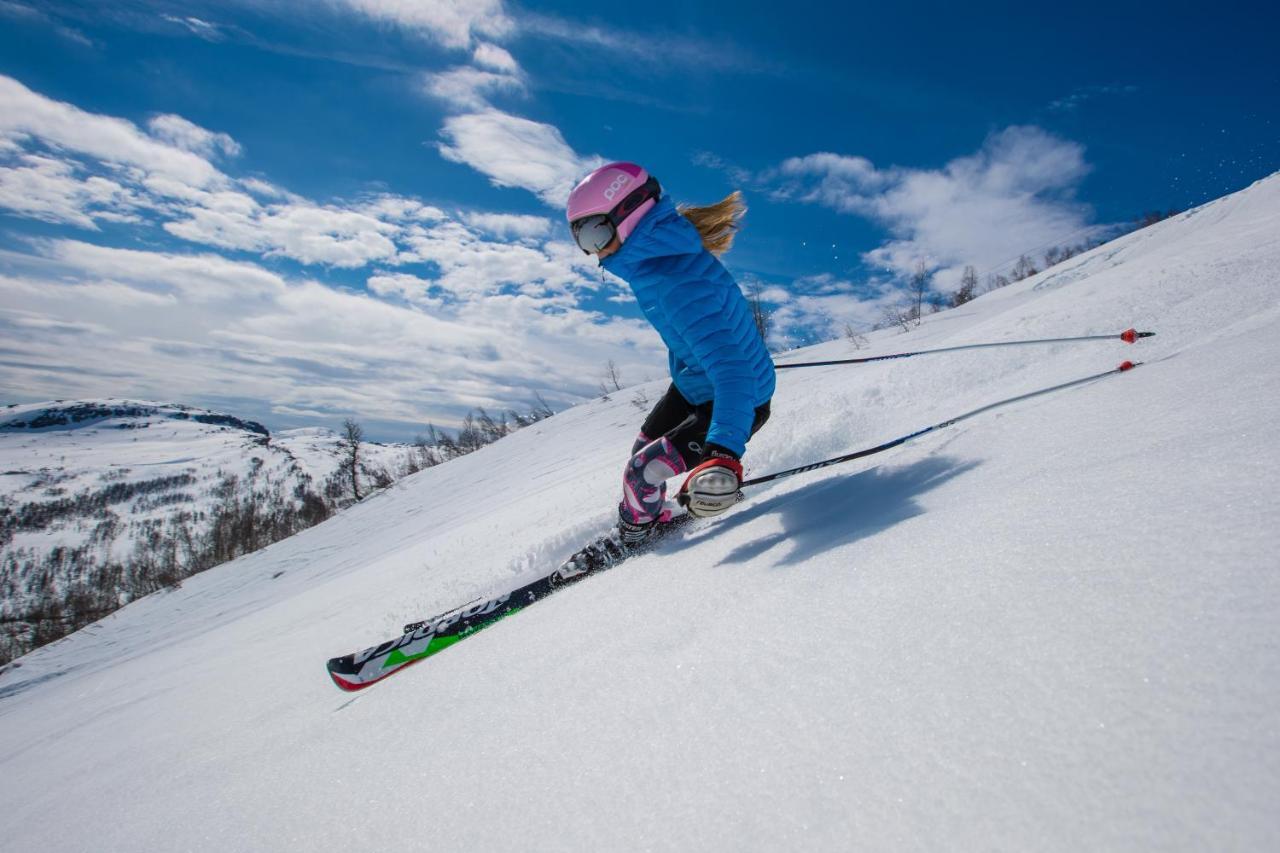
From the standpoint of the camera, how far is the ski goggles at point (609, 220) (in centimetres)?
239

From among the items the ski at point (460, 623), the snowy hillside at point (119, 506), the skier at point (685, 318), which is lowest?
the ski at point (460, 623)

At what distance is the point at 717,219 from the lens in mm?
2775

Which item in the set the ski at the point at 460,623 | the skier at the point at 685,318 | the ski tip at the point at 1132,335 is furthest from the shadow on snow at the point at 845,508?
the ski tip at the point at 1132,335

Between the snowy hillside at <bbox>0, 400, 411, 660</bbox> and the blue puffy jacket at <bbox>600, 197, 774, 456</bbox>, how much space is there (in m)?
45.9

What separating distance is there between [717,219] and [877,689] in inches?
95.5

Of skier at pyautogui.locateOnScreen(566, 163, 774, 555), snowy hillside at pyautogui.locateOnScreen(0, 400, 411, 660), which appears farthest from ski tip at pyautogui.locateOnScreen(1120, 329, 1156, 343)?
snowy hillside at pyautogui.locateOnScreen(0, 400, 411, 660)

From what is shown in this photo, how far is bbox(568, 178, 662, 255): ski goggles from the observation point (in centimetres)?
239

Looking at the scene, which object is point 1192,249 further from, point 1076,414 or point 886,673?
point 886,673

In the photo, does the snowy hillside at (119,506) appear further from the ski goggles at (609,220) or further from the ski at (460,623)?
the ski goggles at (609,220)

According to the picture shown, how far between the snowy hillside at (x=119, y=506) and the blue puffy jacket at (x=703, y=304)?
4585cm

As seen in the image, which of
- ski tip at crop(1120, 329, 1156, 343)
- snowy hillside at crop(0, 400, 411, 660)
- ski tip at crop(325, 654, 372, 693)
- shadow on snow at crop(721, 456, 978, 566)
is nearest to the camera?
shadow on snow at crop(721, 456, 978, 566)

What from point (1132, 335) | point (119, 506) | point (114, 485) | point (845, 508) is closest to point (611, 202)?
point (845, 508)

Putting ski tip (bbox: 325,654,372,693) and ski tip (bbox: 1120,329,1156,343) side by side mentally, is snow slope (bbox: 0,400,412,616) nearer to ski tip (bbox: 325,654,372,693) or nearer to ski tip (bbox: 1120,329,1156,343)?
ski tip (bbox: 325,654,372,693)

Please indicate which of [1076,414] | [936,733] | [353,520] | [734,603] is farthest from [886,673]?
[353,520]
